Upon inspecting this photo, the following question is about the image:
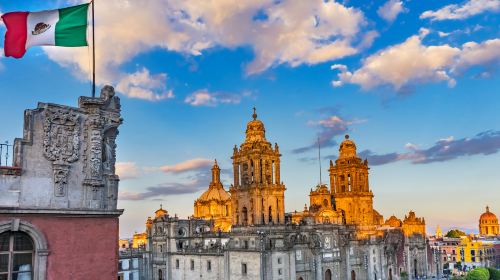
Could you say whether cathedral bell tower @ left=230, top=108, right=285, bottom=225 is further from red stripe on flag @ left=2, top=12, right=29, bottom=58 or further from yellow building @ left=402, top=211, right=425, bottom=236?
red stripe on flag @ left=2, top=12, right=29, bottom=58

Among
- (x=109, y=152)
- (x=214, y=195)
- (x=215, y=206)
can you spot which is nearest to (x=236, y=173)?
(x=215, y=206)

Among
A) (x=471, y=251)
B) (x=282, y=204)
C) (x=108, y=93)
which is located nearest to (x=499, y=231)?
(x=471, y=251)

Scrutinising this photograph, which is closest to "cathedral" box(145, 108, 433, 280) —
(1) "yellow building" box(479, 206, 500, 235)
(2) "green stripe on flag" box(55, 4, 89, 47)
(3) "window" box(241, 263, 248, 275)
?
(3) "window" box(241, 263, 248, 275)

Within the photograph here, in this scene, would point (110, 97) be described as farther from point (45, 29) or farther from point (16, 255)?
point (16, 255)

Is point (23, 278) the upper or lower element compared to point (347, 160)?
lower

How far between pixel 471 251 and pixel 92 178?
132m

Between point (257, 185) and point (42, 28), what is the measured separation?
55334 millimetres

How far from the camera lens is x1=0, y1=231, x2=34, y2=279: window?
48.2 feet

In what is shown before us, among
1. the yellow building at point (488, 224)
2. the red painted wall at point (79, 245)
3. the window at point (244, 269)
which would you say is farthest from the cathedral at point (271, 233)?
the yellow building at point (488, 224)

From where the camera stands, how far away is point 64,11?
16.5 metres

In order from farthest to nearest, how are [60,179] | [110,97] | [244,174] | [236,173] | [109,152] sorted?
[236,173], [244,174], [110,97], [109,152], [60,179]

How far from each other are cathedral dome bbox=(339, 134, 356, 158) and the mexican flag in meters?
78.2

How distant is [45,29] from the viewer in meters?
16.3

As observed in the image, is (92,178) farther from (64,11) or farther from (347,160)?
(347,160)
